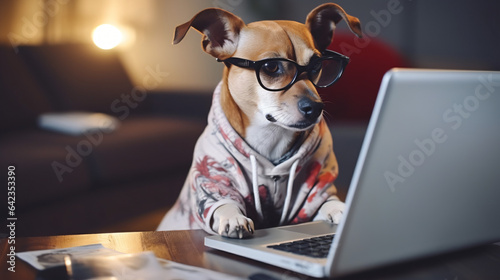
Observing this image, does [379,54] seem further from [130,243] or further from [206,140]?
[130,243]

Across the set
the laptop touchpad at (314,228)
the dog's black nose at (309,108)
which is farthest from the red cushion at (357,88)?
the laptop touchpad at (314,228)

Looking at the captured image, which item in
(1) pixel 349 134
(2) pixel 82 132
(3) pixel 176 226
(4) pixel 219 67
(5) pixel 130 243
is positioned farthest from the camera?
(1) pixel 349 134

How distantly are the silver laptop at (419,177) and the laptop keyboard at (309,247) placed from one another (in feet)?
0.06

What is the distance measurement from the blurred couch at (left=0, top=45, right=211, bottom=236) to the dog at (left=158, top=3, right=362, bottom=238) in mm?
549

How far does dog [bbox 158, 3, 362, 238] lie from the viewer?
1079 mm

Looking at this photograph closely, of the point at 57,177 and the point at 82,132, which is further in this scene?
the point at 82,132

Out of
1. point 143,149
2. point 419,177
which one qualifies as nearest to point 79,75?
point 143,149

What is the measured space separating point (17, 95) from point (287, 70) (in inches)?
38.0

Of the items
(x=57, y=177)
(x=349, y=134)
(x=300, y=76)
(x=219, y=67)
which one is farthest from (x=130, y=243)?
(x=349, y=134)

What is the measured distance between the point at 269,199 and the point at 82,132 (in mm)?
798

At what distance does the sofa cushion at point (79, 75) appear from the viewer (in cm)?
168

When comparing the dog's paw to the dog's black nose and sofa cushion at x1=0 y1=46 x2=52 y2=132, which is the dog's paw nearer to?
the dog's black nose

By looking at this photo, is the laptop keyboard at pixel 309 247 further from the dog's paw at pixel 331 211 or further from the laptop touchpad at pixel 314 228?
the dog's paw at pixel 331 211

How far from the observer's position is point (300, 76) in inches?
42.9
